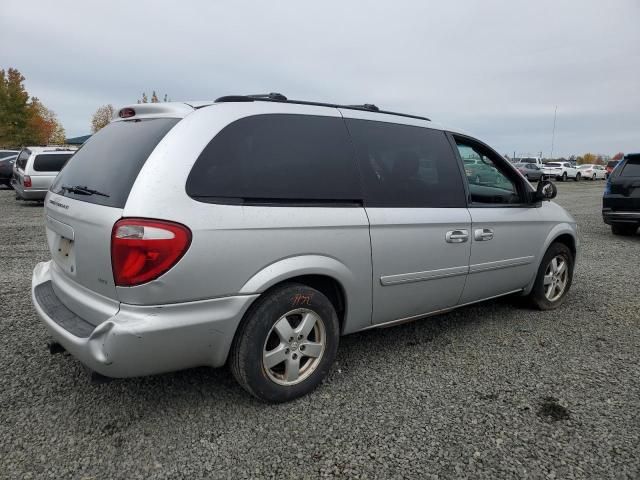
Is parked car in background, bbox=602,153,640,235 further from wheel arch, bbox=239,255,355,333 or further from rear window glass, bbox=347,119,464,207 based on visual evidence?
wheel arch, bbox=239,255,355,333

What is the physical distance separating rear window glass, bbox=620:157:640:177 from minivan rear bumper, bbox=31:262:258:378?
30.1 ft

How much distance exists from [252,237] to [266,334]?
1.75 ft

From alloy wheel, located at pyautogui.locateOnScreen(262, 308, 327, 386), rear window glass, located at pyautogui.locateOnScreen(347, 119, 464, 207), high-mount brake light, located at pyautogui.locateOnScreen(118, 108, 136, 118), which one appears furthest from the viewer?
rear window glass, located at pyautogui.locateOnScreen(347, 119, 464, 207)

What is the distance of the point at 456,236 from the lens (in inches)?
132

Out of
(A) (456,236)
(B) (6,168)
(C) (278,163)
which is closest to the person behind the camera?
(C) (278,163)

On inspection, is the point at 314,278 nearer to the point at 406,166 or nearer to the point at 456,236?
the point at 406,166

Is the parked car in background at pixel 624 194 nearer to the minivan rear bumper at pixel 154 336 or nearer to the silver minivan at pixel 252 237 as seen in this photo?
the silver minivan at pixel 252 237

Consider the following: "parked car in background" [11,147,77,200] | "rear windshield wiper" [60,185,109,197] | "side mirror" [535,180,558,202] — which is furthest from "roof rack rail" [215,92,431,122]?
"parked car in background" [11,147,77,200]

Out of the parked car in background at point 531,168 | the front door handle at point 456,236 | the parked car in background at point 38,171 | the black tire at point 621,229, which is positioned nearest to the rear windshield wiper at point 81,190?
the front door handle at point 456,236

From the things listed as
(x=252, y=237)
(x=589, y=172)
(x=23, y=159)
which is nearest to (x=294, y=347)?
(x=252, y=237)

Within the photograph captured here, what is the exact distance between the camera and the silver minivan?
7.23 feet

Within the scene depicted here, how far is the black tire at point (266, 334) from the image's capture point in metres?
2.48

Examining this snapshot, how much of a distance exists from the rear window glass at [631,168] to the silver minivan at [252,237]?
7.18 metres

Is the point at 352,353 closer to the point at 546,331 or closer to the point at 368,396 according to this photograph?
the point at 368,396
